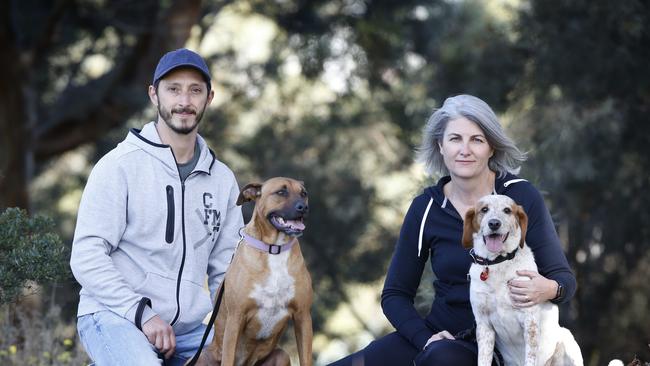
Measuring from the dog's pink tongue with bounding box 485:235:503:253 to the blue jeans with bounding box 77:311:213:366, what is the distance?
58.2 inches

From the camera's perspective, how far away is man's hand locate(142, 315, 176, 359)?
409cm

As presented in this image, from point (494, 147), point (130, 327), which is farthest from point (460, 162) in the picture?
point (130, 327)

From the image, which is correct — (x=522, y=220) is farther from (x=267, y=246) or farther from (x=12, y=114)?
(x=12, y=114)

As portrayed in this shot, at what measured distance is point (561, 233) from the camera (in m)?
11.4

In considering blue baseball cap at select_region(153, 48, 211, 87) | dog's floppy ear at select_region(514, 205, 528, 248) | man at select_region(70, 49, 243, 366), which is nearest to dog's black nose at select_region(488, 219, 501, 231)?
dog's floppy ear at select_region(514, 205, 528, 248)

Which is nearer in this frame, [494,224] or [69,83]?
[494,224]

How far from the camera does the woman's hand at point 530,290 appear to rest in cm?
387

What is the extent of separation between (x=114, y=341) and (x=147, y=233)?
1.73 ft

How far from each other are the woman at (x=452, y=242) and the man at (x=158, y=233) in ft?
2.70

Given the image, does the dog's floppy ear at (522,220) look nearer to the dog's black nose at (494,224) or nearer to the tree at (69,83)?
the dog's black nose at (494,224)

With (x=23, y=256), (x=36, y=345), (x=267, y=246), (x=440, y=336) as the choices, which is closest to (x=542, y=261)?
(x=440, y=336)

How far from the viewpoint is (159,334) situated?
4094 millimetres

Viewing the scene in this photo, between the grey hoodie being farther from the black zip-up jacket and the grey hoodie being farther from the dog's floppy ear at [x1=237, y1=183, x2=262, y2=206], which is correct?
the black zip-up jacket

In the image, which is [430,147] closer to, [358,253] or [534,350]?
[534,350]
